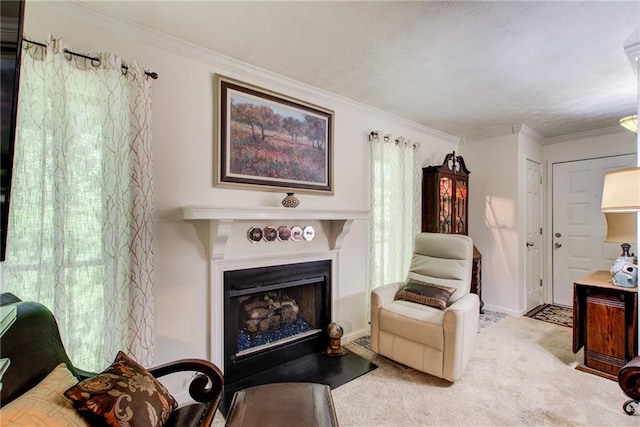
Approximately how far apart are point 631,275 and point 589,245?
6.35 ft

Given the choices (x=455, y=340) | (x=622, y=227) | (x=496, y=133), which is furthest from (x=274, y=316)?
(x=496, y=133)

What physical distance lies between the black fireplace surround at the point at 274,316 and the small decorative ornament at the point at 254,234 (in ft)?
0.77

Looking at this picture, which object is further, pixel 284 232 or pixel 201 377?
pixel 284 232

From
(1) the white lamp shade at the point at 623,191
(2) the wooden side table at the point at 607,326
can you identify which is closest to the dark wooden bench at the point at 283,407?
(1) the white lamp shade at the point at 623,191

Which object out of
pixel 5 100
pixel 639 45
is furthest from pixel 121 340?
pixel 639 45

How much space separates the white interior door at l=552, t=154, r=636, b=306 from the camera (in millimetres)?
3818

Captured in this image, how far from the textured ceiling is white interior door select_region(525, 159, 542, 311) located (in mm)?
1283

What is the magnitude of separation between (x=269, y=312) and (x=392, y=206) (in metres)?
1.73

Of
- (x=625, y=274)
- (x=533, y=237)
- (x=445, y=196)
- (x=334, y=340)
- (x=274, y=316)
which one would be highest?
(x=445, y=196)

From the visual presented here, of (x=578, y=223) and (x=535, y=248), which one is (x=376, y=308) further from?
(x=578, y=223)

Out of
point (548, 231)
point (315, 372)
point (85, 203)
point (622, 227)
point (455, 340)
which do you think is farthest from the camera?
point (548, 231)

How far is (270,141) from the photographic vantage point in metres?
2.41

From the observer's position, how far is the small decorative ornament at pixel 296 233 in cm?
248

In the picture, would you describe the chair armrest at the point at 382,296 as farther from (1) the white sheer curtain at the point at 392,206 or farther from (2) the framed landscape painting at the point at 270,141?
(2) the framed landscape painting at the point at 270,141
